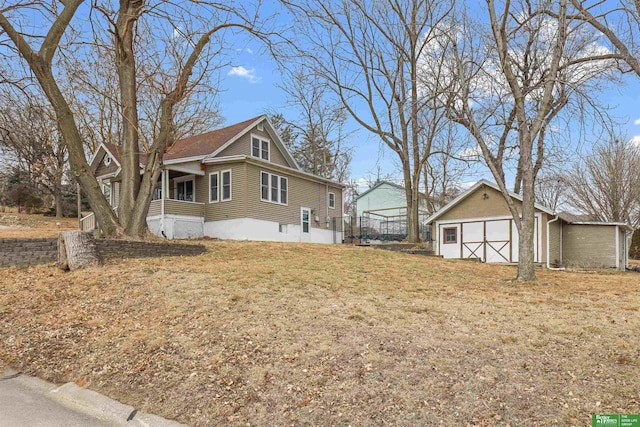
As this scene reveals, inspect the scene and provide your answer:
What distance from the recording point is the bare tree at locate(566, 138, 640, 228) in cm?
2505

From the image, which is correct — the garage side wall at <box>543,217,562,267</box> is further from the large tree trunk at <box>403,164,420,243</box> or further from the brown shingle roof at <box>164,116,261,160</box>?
the brown shingle roof at <box>164,116,261,160</box>

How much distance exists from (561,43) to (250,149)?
546 inches

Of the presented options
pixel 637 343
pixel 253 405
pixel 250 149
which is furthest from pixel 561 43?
pixel 250 149

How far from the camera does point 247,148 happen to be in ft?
68.1

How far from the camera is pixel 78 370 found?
4648 millimetres

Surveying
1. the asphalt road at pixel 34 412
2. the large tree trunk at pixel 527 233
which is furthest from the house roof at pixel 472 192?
the asphalt road at pixel 34 412

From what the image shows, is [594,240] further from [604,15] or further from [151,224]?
[151,224]

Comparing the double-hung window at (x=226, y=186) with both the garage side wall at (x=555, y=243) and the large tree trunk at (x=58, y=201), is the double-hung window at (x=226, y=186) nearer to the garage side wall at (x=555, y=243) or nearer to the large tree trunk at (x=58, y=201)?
the garage side wall at (x=555, y=243)

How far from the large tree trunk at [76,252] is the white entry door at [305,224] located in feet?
42.5

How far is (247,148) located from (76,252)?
12.8 metres

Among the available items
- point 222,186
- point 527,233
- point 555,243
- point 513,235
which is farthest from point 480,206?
point 222,186

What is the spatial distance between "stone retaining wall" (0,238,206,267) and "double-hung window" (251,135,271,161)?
36.5ft

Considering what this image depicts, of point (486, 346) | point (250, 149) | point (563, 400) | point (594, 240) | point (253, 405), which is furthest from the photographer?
point (250, 149)
